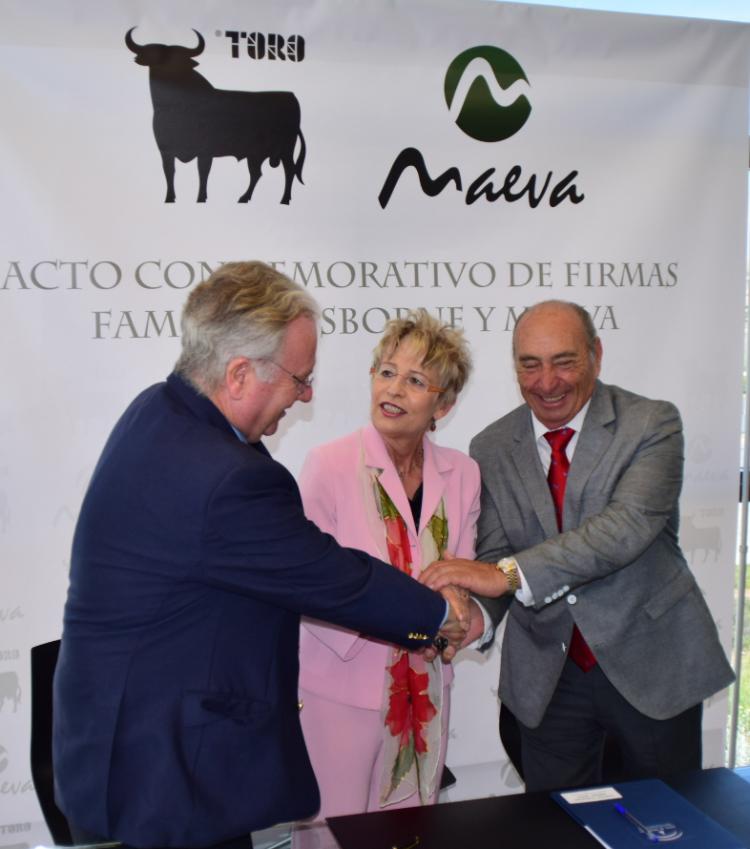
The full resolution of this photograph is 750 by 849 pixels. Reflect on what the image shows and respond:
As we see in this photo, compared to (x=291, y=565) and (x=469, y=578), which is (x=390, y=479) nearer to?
(x=469, y=578)

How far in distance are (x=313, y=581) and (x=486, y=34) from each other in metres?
2.43

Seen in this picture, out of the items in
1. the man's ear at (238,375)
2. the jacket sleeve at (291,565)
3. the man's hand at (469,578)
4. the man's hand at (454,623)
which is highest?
the man's ear at (238,375)

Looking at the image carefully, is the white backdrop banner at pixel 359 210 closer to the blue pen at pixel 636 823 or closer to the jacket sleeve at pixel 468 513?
the jacket sleeve at pixel 468 513

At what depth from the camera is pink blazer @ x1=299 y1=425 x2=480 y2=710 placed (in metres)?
2.50

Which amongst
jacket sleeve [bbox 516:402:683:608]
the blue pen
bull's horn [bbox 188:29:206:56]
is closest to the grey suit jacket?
jacket sleeve [bbox 516:402:683:608]

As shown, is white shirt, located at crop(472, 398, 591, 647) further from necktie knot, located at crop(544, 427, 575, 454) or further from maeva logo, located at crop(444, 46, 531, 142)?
maeva logo, located at crop(444, 46, 531, 142)

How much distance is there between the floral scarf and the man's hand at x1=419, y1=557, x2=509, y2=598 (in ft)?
0.24

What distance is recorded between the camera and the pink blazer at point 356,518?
2.50 metres

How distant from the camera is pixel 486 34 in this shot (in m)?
3.46

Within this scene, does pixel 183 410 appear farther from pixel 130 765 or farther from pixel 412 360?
pixel 412 360

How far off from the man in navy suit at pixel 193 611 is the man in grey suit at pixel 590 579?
0.78 metres

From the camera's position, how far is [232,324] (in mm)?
1832

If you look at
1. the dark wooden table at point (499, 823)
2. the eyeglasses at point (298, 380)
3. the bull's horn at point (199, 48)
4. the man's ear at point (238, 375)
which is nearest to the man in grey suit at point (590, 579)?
the dark wooden table at point (499, 823)

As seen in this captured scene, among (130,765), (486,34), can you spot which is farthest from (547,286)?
(130,765)
